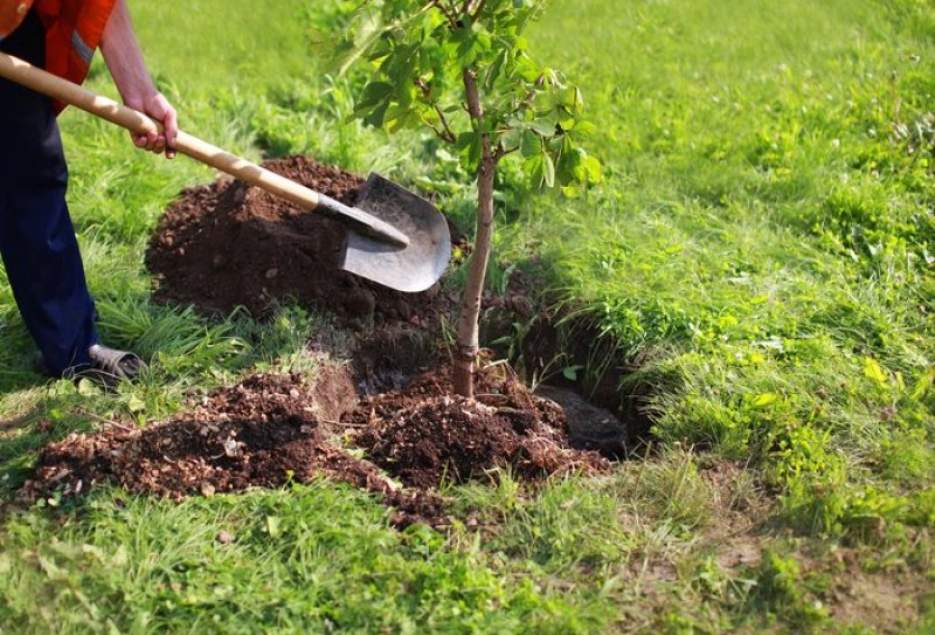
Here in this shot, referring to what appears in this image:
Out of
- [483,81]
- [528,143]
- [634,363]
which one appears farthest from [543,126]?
[634,363]

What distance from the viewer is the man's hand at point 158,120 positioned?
3.81 metres

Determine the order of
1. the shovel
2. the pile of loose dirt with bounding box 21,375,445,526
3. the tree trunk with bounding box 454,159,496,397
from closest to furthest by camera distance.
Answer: the pile of loose dirt with bounding box 21,375,445,526, the shovel, the tree trunk with bounding box 454,159,496,397

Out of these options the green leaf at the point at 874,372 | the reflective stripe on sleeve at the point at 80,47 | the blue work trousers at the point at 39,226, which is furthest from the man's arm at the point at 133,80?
the green leaf at the point at 874,372

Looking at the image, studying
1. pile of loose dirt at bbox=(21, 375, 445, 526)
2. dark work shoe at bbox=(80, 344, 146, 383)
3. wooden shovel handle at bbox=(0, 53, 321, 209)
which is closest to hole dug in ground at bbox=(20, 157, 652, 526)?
pile of loose dirt at bbox=(21, 375, 445, 526)

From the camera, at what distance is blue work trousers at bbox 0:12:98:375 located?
371cm

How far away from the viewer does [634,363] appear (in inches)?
170

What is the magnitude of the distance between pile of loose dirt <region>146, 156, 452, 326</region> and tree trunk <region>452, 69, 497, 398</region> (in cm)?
50

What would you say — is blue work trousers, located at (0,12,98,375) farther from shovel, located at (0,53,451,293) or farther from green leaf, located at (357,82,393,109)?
green leaf, located at (357,82,393,109)

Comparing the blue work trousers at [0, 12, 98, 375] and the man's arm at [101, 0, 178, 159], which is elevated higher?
the man's arm at [101, 0, 178, 159]

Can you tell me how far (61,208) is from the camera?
398 cm

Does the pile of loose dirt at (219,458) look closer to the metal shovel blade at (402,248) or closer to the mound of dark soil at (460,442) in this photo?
the mound of dark soil at (460,442)

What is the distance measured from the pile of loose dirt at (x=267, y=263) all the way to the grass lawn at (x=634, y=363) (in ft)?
0.44

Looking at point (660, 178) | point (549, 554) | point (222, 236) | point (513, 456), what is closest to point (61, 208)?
point (222, 236)

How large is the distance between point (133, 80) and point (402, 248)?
4.00ft
